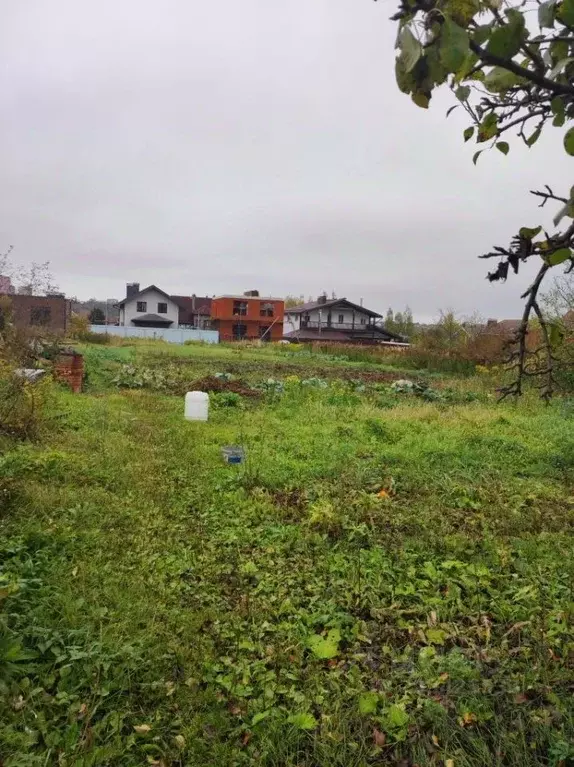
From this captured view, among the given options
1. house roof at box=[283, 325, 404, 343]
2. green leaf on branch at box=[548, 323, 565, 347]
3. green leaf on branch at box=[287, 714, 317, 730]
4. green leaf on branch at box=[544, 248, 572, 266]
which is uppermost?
house roof at box=[283, 325, 404, 343]

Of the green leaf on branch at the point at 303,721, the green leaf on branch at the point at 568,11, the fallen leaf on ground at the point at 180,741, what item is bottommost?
the fallen leaf on ground at the point at 180,741

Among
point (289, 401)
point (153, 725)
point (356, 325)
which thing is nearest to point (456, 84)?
point (153, 725)

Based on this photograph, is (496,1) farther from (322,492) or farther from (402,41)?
(322,492)

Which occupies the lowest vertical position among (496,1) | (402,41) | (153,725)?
(153,725)

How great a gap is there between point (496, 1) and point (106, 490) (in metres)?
4.87

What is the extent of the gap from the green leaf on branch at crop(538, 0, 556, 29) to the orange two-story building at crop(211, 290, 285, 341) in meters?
52.7

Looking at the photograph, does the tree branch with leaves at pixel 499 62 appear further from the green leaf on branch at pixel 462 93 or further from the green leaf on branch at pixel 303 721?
the green leaf on branch at pixel 303 721

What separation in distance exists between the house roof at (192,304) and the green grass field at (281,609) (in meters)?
56.3

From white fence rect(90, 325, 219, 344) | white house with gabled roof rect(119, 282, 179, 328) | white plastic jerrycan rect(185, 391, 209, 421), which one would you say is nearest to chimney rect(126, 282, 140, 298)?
white house with gabled roof rect(119, 282, 179, 328)

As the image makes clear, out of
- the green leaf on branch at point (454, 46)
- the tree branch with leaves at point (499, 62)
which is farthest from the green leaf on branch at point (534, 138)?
the green leaf on branch at point (454, 46)

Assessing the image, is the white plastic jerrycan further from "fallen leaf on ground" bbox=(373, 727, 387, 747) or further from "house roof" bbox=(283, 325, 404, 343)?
"house roof" bbox=(283, 325, 404, 343)

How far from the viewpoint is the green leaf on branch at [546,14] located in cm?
91

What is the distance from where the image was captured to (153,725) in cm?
232

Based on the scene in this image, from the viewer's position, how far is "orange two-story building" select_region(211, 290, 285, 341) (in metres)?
53.7
